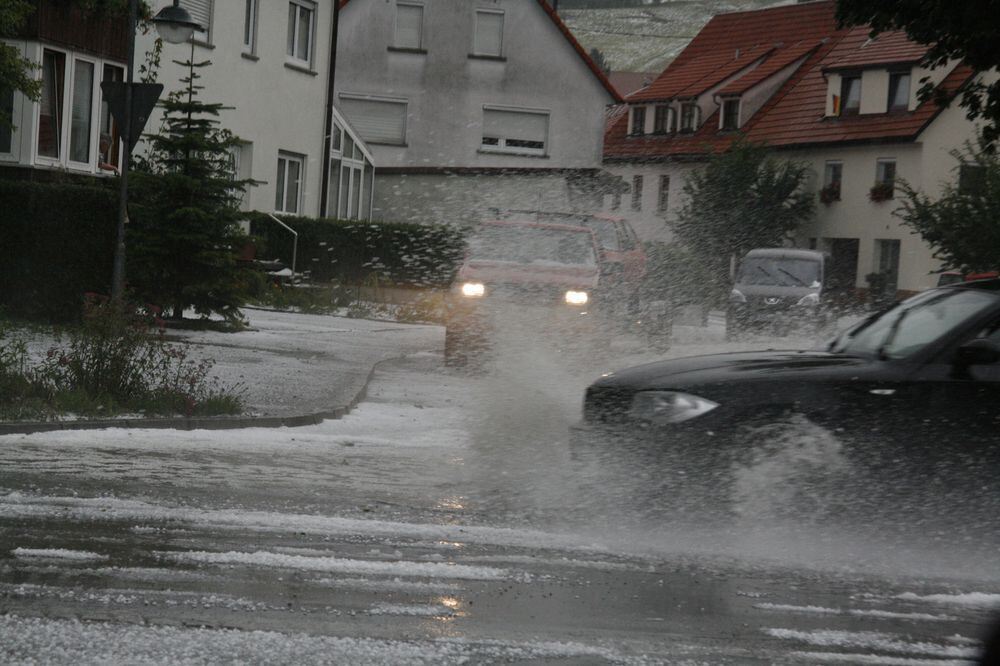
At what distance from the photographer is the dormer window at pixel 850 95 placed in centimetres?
5244

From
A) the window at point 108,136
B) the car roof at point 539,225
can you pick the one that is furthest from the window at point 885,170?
the car roof at point 539,225

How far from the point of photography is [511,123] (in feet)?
162

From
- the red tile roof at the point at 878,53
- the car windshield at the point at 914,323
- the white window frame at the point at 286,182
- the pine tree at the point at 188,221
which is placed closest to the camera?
the car windshield at the point at 914,323

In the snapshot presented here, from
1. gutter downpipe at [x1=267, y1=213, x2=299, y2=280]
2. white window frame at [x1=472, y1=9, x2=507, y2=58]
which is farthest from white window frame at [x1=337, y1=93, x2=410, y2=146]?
gutter downpipe at [x1=267, y1=213, x2=299, y2=280]

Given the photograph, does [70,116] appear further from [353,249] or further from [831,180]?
[831,180]

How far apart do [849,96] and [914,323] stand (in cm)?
4668

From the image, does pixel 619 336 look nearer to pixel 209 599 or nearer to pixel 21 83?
pixel 21 83

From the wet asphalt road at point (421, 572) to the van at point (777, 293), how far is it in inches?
805

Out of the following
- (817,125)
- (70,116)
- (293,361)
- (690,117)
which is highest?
(690,117)

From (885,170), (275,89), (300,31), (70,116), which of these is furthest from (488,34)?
(70,116)

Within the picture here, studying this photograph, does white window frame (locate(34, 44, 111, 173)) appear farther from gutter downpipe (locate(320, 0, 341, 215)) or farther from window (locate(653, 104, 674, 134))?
window (locate(653, 104, 674, 134))

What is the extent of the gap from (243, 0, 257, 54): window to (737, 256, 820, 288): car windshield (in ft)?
38.1

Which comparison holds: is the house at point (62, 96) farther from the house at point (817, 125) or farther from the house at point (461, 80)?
the house at point (461, 80)

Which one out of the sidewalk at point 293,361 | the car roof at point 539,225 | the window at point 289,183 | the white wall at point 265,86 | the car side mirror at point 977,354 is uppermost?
the white wall at point 265,86
